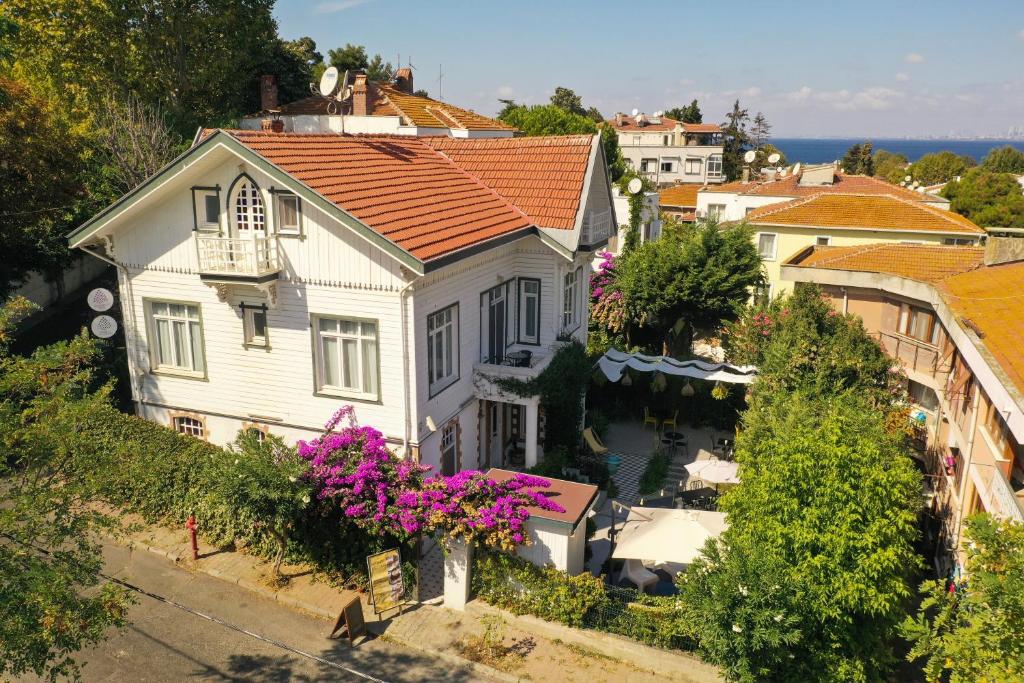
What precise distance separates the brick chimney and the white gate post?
76.4ft

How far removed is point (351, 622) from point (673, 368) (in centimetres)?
1517

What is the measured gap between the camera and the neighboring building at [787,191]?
139ft

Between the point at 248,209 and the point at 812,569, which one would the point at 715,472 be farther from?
the point at 248,209

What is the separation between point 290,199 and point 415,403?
5300 millimetres

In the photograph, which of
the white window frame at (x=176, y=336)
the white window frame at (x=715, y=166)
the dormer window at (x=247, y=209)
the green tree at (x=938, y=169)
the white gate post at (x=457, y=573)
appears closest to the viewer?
the white gate post at (x=457, y=573)

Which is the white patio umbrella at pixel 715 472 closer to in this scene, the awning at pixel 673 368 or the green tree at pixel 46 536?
the awning at pixel 673 368

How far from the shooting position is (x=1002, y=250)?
70.3 feet

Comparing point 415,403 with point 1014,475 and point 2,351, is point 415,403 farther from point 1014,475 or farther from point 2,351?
point 1014,475

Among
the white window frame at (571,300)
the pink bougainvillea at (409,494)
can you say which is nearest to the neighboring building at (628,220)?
the white window frame at (571,300)

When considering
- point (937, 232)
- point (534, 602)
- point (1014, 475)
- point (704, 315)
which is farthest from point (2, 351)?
point (937, 232)

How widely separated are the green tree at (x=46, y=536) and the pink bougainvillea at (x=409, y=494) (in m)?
4.66

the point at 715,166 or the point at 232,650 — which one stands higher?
the point at 715,166

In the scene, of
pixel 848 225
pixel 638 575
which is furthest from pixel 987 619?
pixel 848 225

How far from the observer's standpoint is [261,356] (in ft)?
56.1
